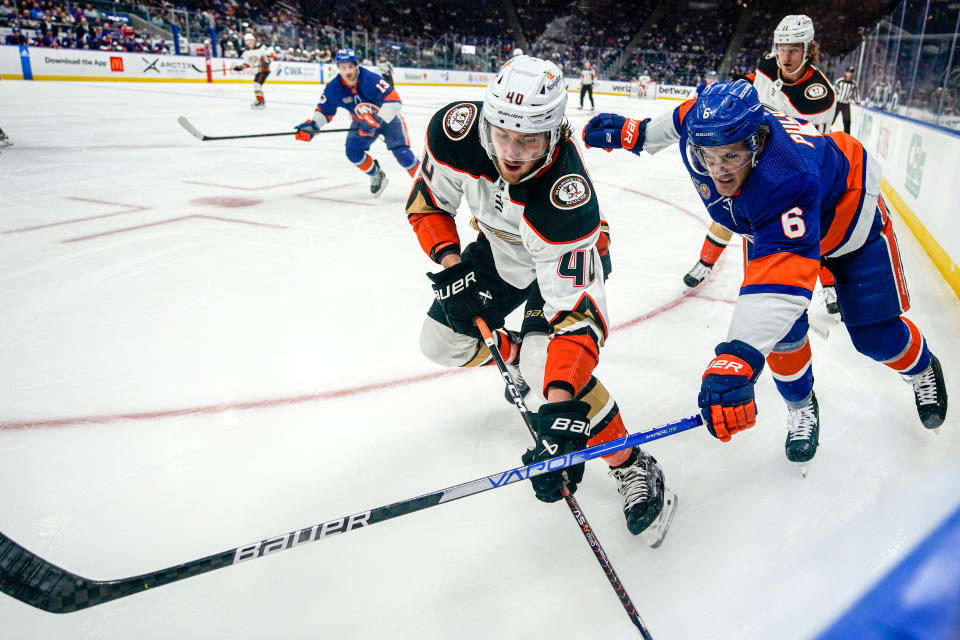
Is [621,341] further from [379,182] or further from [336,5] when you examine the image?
[336,5]

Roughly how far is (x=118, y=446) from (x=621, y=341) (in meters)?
2.18

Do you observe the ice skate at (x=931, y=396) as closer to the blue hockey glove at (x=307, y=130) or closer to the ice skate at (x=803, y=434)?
the ice skate at (x=803, y=434)

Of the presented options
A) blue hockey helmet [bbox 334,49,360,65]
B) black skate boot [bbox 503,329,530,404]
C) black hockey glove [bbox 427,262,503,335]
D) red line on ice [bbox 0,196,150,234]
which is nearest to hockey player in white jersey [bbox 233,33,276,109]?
blue hockey helmet [bbox 334,49,360,65]

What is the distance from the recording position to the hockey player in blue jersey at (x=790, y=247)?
1.55 m

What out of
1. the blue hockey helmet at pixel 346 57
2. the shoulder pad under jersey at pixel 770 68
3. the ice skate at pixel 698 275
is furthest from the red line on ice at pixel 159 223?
the shoulder pad under jersey at pixel 770 68

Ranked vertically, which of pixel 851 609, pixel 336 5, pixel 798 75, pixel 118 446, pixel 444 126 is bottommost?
pixel 118 446

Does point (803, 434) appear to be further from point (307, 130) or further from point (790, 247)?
point (307, 130)

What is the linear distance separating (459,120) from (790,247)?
3.57 ft

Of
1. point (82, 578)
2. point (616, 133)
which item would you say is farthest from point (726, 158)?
point (82, 578)

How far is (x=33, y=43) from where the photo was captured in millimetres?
14039

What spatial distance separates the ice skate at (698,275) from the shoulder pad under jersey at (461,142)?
2130 millimetres

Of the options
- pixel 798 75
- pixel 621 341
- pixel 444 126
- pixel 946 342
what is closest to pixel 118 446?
pixel 444 126

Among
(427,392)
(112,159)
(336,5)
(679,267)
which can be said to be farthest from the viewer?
(336,5)

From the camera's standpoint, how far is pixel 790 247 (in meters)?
1.59
